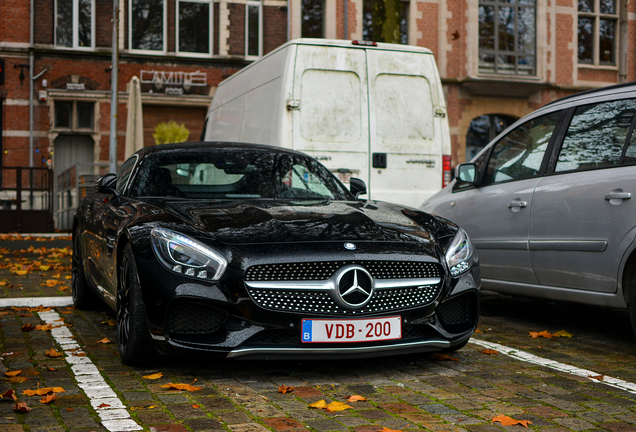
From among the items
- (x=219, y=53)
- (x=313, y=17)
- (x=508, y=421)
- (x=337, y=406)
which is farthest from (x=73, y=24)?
(x=508, y=421)

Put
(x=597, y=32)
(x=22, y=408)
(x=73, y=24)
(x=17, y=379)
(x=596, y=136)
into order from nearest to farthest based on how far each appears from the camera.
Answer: (x=22, y=408) → (x=17, y=379) → (x=596, y=136) → (x=73, y=24) → (x=597, y=32)

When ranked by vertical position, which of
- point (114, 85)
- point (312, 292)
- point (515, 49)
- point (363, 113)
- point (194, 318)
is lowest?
point (194, 318)

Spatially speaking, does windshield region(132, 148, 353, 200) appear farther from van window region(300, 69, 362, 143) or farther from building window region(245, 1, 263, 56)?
building window region(245, 1, 263, 56)

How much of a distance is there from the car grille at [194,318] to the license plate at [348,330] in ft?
1.43

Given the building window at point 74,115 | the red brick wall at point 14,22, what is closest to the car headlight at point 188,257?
the building window at point 74,115

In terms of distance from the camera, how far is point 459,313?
14.8 ft

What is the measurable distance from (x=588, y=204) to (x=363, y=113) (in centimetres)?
441

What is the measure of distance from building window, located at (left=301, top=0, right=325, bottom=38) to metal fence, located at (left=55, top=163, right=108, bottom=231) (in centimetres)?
1079

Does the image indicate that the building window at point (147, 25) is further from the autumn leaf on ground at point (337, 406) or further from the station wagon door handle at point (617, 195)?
the autumn leaf on ground at point (337, 406)

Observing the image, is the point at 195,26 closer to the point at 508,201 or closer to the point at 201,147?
the point at 201,147

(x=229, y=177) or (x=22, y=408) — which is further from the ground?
(x=229, y=177)

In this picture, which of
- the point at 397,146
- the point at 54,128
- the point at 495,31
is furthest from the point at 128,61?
the point at 397,146

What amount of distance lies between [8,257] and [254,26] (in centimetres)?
1777

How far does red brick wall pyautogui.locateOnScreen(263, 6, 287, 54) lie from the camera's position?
A: 2752 cm
